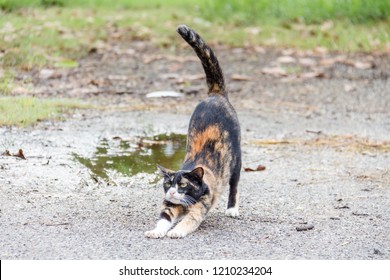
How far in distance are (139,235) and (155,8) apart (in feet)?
37.4

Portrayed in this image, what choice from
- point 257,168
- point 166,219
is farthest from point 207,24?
point 166,219

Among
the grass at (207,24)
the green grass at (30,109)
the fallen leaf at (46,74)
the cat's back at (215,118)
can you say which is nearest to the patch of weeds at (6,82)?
the green grass at (30,109)

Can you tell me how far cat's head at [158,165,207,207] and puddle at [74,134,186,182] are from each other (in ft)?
4.37

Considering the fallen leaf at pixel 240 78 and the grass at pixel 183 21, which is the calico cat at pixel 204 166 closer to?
the grass at pixel 183 21

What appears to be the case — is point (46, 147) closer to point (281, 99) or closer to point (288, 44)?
point (281, 99)

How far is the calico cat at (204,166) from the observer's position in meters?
4.78

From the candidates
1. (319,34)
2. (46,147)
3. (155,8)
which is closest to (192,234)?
(46,147)

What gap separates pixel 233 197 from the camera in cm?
529

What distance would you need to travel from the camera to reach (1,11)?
11016 millimetres

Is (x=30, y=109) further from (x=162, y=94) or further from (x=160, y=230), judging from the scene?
(x=160, y=230)

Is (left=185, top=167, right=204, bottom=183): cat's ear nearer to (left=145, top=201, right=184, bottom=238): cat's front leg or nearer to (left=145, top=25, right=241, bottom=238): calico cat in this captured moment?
(left=145, top=25, right=241, bottom=238): calico cat

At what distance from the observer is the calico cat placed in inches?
188

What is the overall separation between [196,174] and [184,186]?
10 cm
